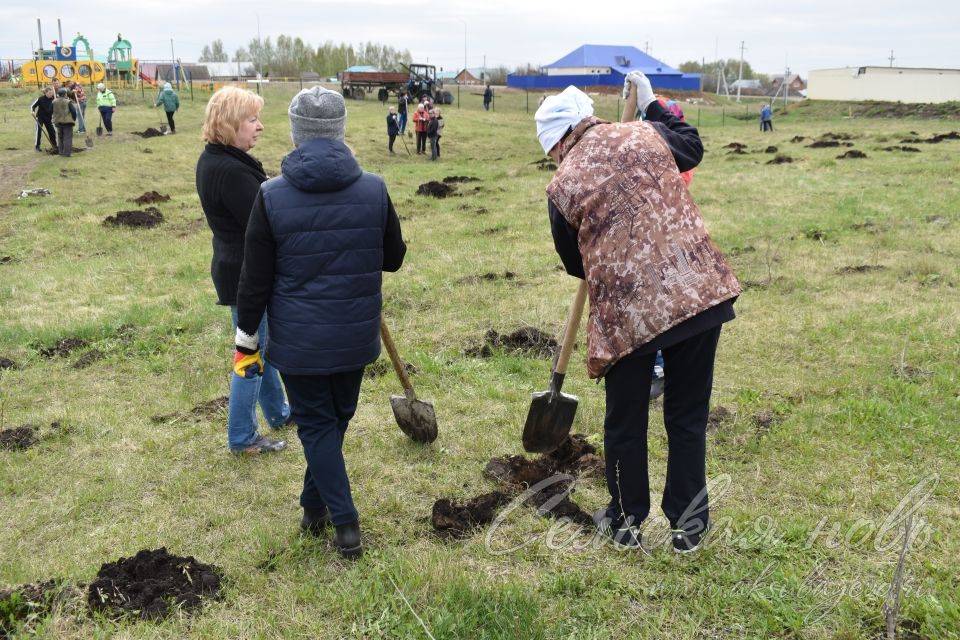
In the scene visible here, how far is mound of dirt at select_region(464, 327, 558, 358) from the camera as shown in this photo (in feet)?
20.4

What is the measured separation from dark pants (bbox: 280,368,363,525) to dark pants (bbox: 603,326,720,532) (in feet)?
3.64

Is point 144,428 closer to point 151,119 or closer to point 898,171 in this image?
point 898,171

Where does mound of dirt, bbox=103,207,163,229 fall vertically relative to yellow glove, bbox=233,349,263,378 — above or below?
below

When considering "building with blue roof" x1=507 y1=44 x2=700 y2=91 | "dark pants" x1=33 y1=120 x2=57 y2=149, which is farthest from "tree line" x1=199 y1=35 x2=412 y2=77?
"dark pants" x1=33 y1=120 x2=57 y2=149

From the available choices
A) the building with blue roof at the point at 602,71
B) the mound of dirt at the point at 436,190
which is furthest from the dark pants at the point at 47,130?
the building with blue roof at the point at 602,71

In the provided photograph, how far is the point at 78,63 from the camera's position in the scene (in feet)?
115

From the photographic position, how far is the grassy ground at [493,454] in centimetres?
296

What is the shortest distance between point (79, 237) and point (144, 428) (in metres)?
7.63

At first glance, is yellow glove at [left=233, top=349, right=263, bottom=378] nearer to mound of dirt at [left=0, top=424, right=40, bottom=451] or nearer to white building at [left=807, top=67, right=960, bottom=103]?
mound of dirt at [left=0, top=424, right=40, bottom=451]

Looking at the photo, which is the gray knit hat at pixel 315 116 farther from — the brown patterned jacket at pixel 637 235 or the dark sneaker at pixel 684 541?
the dark sneaker at pixel 684 541

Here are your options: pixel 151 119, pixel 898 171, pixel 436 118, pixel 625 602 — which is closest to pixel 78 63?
pixel 151 119

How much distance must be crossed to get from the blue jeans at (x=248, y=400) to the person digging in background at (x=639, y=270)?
1896 millimetres

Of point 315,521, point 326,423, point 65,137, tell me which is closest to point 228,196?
point 326,423

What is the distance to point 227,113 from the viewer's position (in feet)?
12.5
